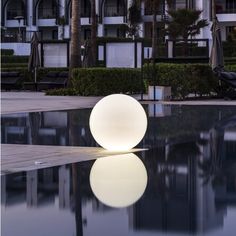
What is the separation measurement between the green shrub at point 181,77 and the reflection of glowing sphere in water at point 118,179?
47.0 feet

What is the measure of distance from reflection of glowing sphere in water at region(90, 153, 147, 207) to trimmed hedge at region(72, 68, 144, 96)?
1695cm

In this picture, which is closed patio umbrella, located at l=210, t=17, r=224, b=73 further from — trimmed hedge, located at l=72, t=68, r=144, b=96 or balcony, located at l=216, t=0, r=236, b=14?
balcony, located at l=216, t=0, r=236, b=14

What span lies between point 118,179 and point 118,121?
1780 millimetres

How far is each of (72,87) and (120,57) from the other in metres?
2.96

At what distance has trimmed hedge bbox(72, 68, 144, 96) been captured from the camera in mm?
27062

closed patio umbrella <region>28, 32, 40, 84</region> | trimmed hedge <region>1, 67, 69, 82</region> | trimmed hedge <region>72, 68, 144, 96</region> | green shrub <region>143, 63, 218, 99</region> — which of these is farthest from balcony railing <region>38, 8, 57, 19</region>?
green shrub <region>143, 63, 218, 99</region>

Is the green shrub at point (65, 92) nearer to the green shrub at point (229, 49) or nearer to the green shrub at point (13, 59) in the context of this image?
the green shrub at point (13, 59)

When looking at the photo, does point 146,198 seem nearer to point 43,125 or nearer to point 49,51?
point 43,125

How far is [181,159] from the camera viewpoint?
9.91m

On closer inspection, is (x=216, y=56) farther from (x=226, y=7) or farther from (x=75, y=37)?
(x=226, y=7)

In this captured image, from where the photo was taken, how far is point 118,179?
8211 mm

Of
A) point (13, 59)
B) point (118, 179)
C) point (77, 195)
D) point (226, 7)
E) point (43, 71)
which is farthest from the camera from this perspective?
point (226, 7)

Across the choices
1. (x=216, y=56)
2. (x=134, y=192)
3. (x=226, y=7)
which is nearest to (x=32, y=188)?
(x=134, y=192)

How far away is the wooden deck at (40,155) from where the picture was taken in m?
9.23
